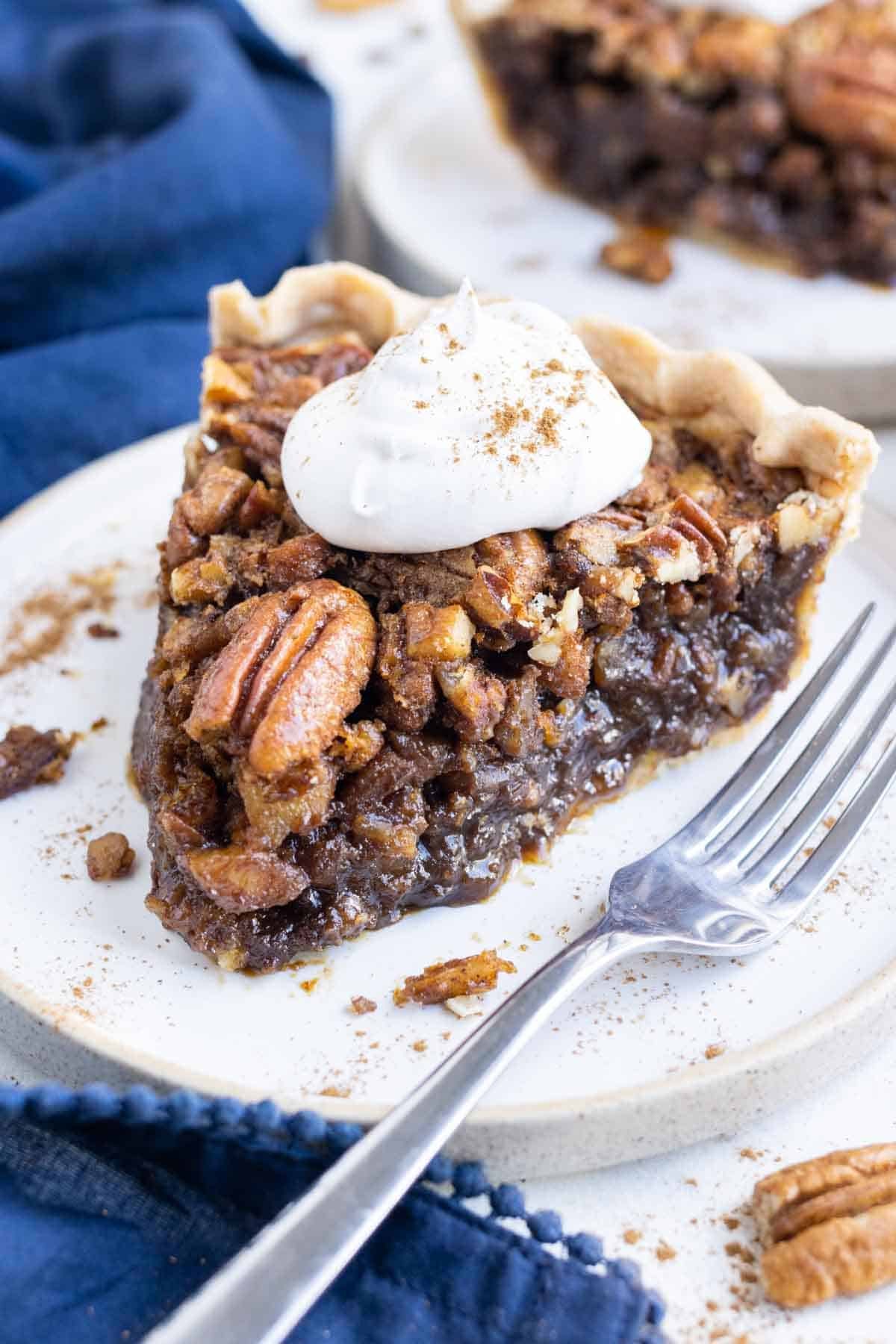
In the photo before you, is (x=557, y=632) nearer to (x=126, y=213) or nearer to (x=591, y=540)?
(x=591, y=540)

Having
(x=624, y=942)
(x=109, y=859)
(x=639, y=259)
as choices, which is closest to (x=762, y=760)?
(x=624, y=942)

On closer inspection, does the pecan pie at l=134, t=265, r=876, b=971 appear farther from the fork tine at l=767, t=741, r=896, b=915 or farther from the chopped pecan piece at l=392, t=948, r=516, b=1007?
the fork tine at l=767, t=741, r=896, b=915

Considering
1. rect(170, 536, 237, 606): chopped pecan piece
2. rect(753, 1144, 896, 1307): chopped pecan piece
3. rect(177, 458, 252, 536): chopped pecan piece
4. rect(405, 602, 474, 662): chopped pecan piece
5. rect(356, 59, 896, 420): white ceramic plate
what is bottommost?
rect(753, 1144, 896, 1307): chopped pecan piece

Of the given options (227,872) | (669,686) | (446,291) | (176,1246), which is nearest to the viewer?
(176,1246)

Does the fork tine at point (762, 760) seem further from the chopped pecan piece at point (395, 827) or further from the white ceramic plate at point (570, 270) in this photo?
the white ceramic plate at point (570, 270)

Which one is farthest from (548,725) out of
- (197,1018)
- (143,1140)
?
(143,1140)

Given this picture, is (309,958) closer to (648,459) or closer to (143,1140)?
(143,1140)

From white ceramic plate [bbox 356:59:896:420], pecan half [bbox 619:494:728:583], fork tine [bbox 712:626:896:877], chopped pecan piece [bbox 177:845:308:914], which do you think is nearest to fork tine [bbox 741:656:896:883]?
fork tine [bbox 712:626:896:877]
